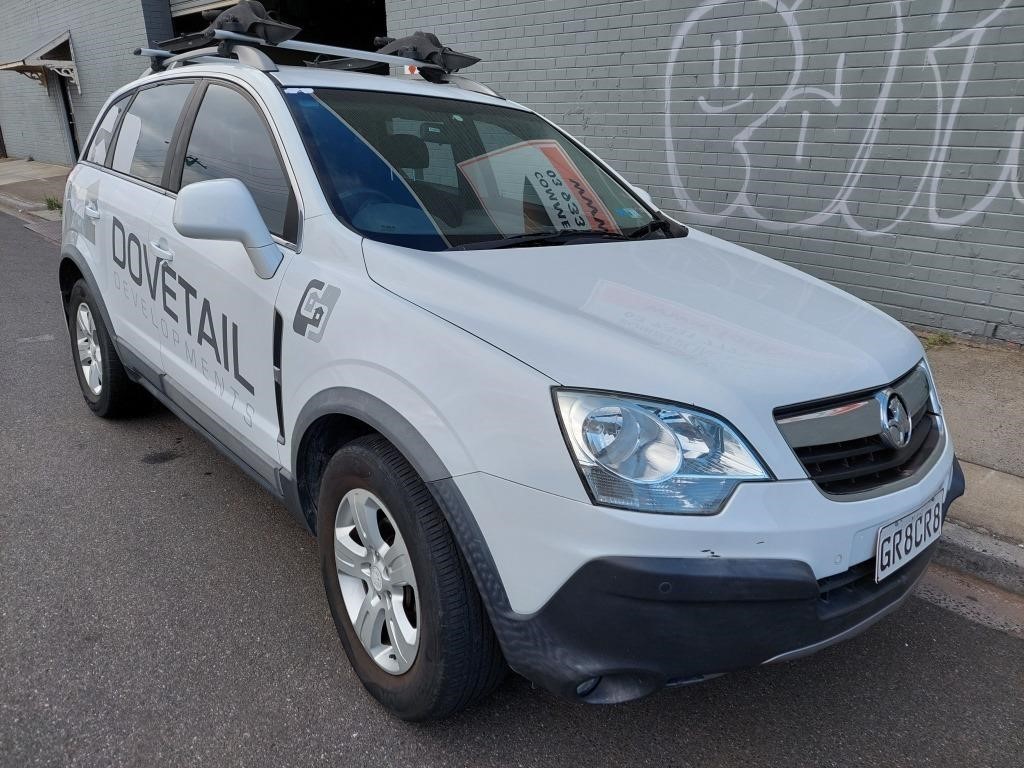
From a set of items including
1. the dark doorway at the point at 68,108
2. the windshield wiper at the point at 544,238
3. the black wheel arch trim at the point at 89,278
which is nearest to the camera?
the windshield wiper at the point at 544,238

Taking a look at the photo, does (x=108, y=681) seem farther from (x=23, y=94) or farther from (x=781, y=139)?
(x=23, y=94)

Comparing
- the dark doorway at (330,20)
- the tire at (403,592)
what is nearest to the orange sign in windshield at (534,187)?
the tire at (403,592)

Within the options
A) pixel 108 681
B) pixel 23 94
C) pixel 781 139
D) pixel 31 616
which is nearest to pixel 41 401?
pixel 31 616

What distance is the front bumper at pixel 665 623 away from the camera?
5.19ft

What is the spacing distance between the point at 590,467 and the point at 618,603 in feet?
0.95

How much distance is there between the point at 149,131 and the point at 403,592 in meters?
2.59

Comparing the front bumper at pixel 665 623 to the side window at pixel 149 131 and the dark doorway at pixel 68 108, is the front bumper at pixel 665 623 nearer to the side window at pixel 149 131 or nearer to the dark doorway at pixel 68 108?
the side window at pixel 149 131

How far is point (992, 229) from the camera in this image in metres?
4.87

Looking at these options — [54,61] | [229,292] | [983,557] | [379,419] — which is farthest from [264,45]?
[54,61]

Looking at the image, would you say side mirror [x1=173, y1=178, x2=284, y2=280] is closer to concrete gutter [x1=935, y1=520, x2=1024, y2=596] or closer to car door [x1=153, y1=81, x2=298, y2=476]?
car door [x1=153, y1=81, x2=298, y2=476]

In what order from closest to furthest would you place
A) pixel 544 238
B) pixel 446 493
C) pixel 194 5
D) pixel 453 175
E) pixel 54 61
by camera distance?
pixel 446 493
pixel 544 238
pixel 453 175
pixel 194 5
pixel 54 61

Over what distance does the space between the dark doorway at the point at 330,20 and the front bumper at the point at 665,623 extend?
14.4m

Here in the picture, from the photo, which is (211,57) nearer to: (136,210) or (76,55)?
(136,210)

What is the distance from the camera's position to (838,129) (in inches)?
212
